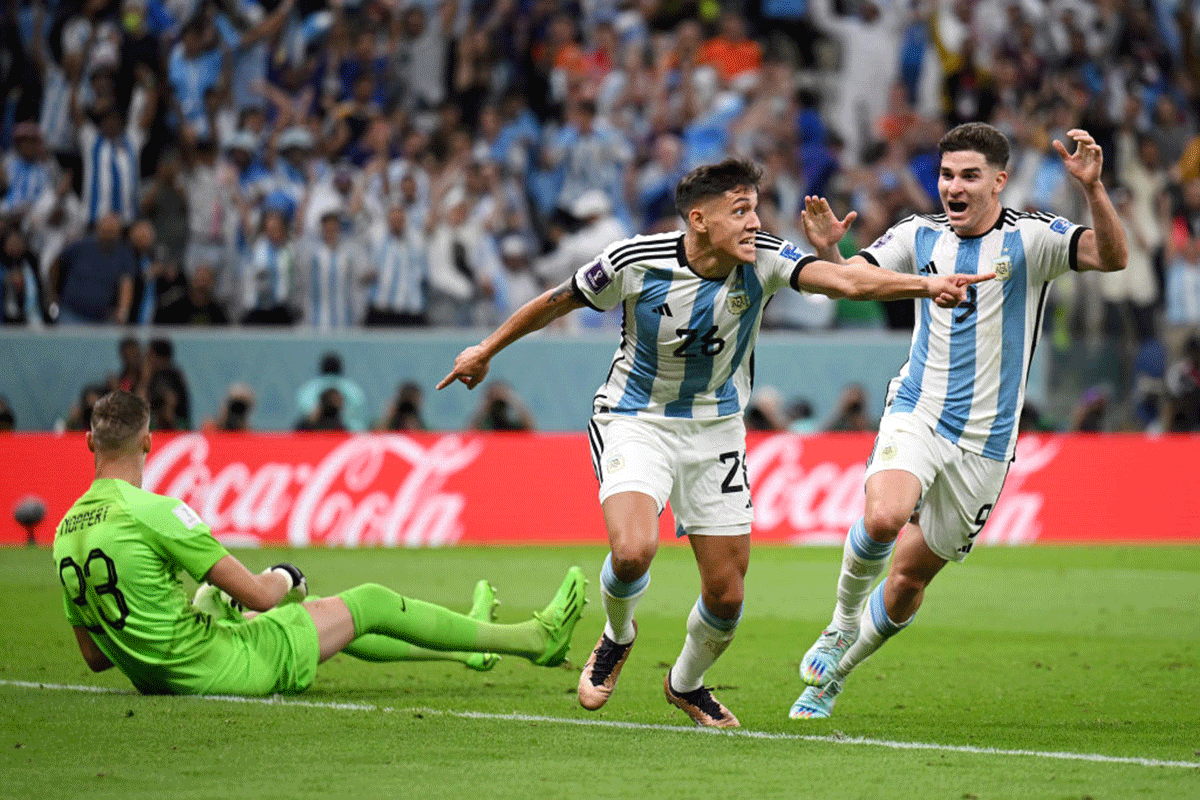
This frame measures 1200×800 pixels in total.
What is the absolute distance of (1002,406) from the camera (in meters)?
7.45

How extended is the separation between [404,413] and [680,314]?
970 cm

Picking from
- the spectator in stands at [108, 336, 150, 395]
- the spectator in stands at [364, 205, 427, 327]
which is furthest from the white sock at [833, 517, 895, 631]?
the spectator in stands at [364, 205, 427, 327]

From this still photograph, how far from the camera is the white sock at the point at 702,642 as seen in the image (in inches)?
281

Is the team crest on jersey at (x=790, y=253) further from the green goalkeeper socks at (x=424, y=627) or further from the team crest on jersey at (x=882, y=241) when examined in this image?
the green goalkeeper socks at (x=424, y=627)

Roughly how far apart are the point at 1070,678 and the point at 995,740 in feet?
7.34

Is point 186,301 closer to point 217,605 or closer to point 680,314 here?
point 217,605

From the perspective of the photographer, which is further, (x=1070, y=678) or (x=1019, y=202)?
(x=1019, y=202)

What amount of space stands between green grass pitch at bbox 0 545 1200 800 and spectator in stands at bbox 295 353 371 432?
4.60 metres

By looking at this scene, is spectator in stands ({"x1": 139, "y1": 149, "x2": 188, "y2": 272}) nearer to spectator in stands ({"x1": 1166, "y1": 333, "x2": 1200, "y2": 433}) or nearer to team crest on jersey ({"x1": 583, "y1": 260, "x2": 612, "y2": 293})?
spectator in stands ({"x1": 1166, "y1": 333, "x2": 1200, "y2": 433})

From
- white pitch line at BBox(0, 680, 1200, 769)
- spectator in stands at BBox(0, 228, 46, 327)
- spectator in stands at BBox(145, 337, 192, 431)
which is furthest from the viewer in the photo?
spectator in stands at BBox(0, 228, 46, 327)

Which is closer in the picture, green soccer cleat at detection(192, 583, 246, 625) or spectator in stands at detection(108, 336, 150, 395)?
green soccer cleat at detection(192, 583, 246, 625)

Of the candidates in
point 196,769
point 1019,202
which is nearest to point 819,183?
point 1019,202

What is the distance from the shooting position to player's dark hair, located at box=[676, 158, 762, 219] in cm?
704

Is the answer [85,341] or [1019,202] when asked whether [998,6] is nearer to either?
[1019,202]
